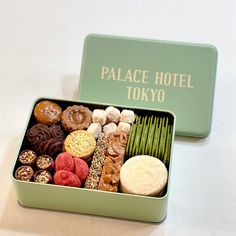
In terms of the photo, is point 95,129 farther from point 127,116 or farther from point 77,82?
point 77,82

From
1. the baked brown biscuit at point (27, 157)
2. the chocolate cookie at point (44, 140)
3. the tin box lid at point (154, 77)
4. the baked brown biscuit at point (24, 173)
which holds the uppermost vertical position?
the tin box lid at point (154, 77)

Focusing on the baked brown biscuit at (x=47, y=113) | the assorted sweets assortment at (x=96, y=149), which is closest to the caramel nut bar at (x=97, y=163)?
the assorted sweets assortment at (x=96, y=149)

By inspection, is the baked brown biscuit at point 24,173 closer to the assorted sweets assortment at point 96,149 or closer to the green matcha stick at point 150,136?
the assorted sweets assortment at point 96,149

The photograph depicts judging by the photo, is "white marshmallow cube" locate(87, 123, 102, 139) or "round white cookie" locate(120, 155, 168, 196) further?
"white marshmallow cube" locate(87, 123, 102, 139)

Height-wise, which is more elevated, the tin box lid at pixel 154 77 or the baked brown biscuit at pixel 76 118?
the tin box lid at pixel 154 77

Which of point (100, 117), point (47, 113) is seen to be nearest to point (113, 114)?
point (100, 117)

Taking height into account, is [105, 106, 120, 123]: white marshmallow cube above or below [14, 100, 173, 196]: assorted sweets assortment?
above

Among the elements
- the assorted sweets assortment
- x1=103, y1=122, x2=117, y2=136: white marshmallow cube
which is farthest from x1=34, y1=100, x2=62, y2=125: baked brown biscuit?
x1=103, y1=122, x2=117, y2=136: white marshmallow cube

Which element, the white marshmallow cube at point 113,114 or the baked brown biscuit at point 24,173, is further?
the white marshmallow cube at point 113,114

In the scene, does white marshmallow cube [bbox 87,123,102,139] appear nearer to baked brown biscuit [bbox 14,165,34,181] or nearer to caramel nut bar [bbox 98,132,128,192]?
caramel nut bar [bbox 98,132,128,192]
